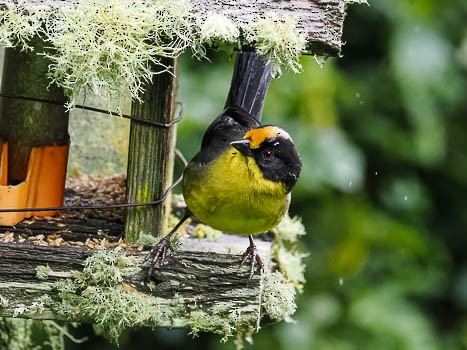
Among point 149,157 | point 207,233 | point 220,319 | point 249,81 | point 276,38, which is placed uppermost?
point 276,38

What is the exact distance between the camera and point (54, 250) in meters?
2.64

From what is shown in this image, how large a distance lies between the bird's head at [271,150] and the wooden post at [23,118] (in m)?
0.60

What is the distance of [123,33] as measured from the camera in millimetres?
2379

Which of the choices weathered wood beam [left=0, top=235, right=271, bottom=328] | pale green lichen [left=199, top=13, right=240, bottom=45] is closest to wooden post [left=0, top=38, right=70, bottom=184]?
weathered wood beam [left=0, top=235, right=271, bottom=328]

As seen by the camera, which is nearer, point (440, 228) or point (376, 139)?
point (376, 139)

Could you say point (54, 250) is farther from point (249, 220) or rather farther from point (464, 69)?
point (464, 69)

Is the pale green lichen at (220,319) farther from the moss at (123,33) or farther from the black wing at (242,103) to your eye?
the moss at (123,33)

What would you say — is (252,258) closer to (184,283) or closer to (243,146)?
(184,283)

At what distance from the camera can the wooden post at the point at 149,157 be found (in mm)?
2746

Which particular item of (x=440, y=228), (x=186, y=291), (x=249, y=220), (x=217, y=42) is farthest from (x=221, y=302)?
(x=440, y=228)

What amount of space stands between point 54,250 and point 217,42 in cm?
78

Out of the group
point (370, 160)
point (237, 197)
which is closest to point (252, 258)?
point (237, 197)

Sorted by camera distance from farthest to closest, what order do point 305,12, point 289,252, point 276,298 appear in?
point 289,252 < point 276,298 < point 305,12

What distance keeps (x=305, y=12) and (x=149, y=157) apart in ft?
2.23
